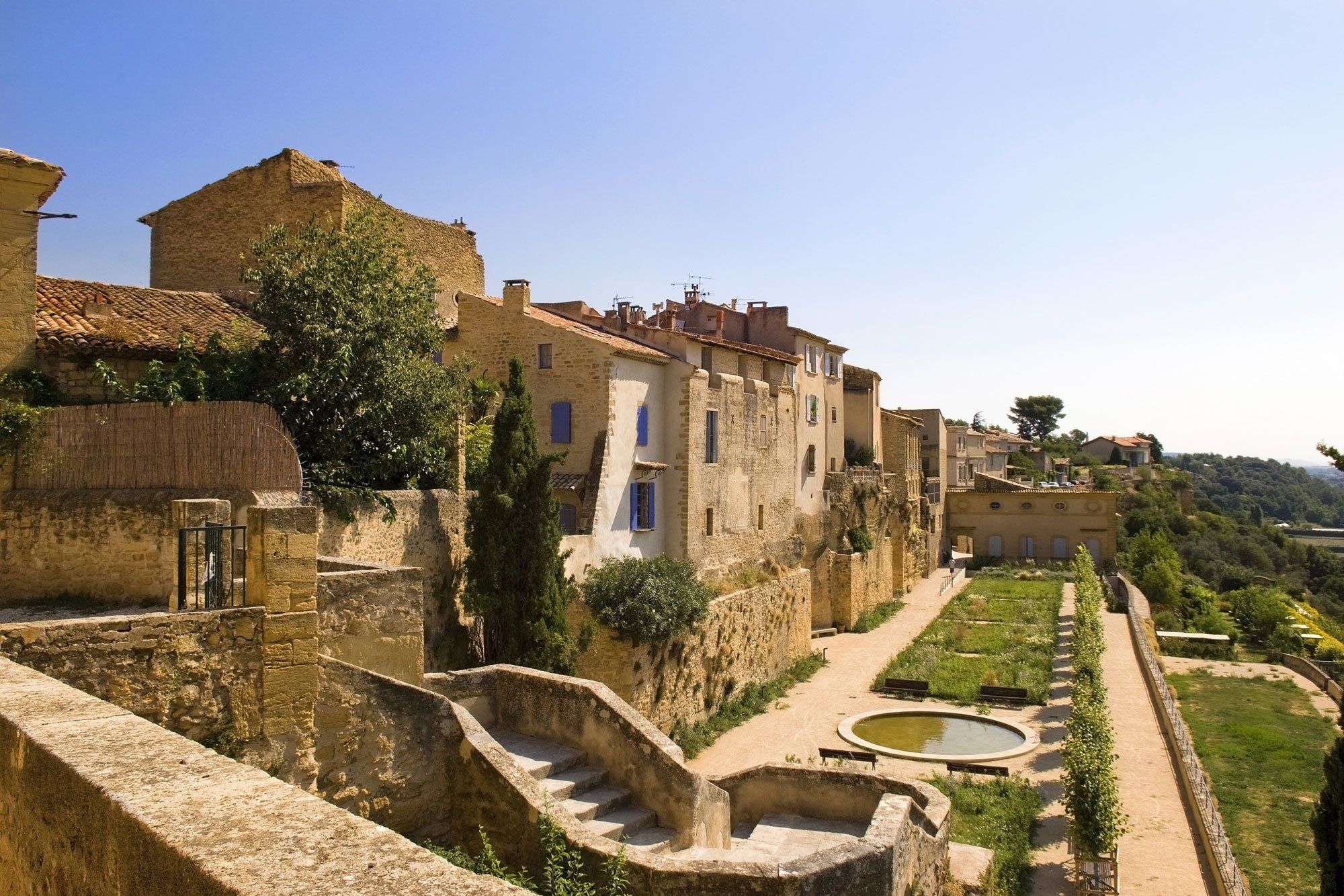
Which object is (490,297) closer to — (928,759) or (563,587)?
(563,587)

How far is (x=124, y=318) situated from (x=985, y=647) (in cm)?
3283

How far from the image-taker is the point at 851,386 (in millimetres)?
48938

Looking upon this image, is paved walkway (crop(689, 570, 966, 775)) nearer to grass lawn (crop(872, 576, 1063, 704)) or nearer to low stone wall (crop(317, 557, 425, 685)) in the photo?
grass lawn (crop(872, 576, 1063, 704))

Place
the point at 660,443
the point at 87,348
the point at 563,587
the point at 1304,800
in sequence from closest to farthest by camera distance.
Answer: the point at 87,348
the point at 563,587
the point at 1304,800
the point at 660,443

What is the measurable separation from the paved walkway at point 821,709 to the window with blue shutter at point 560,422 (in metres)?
8.88

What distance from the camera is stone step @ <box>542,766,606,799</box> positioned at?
12250 mm

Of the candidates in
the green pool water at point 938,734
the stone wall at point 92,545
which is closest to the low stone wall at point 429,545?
the stone wall at point 92,545

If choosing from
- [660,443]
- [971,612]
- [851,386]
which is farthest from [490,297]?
[971,612]

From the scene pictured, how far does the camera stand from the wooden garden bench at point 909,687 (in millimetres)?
30312

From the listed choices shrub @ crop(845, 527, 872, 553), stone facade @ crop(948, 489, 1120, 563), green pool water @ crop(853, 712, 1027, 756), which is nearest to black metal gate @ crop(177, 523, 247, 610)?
green pool water @ crop(853, 712, 1027, 756)

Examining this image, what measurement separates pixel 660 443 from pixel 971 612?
25620 millimetres

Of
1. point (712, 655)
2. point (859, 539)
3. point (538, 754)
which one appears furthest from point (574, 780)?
point (859, 539)

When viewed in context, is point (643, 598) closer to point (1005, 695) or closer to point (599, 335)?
point (599, 335)

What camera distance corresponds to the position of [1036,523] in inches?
2675
